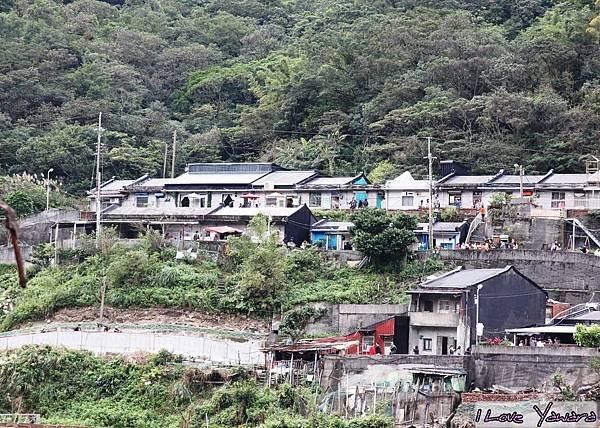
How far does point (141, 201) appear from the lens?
46531 millimetres

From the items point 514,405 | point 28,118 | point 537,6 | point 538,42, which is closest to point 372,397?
point 514,405

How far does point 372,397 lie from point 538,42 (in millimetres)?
28985

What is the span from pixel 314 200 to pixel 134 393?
50.0ft

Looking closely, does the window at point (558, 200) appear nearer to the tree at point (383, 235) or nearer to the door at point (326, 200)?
the tree at point (383, 235)

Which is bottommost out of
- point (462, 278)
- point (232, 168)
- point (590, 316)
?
point (590, 316)

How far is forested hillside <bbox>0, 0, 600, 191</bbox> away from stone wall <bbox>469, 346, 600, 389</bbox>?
63.0ft

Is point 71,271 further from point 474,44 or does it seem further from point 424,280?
point 474,44

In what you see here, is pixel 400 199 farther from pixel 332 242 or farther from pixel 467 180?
pixel 332 242

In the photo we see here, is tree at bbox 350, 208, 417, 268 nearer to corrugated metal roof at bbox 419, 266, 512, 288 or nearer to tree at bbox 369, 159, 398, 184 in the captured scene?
corrugated metal roof at bbox 419, 266, 512, 288

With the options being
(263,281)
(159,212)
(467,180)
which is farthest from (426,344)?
(159,212)

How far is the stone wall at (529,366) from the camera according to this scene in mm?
27641

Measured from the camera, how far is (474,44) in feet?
180

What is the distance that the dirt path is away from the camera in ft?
115

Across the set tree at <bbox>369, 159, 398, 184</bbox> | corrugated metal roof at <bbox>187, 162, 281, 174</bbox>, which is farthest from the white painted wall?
corrugated metal roof at <bbox>187, 162, 281, 174</bbox>
